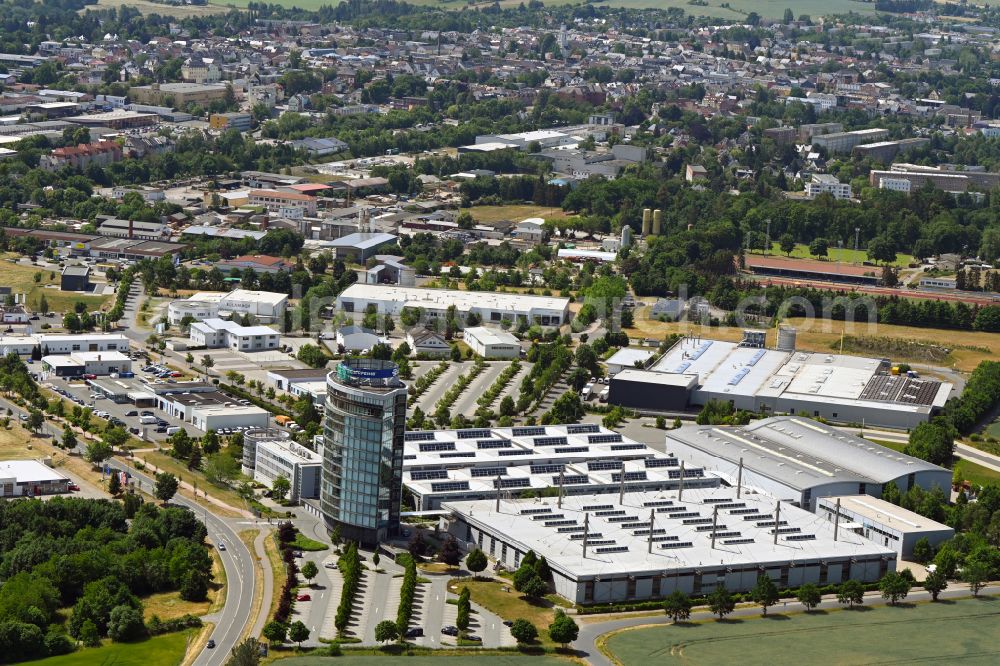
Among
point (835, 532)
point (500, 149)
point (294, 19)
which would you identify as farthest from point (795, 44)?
point (835, 532)

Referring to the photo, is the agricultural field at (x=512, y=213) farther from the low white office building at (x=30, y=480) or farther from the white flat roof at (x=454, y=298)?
the low white office building at (x=30, y=480)

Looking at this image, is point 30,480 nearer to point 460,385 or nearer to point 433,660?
point 433,660

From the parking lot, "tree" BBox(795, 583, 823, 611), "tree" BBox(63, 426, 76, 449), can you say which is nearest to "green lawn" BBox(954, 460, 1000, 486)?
"tree" BBox(795, 583, 823, 611)

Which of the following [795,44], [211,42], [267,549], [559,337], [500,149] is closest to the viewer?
[267,549]

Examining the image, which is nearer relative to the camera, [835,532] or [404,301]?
[835,532]

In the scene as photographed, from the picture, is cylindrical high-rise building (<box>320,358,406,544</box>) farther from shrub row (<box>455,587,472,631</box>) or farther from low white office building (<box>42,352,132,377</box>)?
low white office building (<box>42,352,132,377</box>)

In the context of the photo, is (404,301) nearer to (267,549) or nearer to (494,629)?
(267,549)
